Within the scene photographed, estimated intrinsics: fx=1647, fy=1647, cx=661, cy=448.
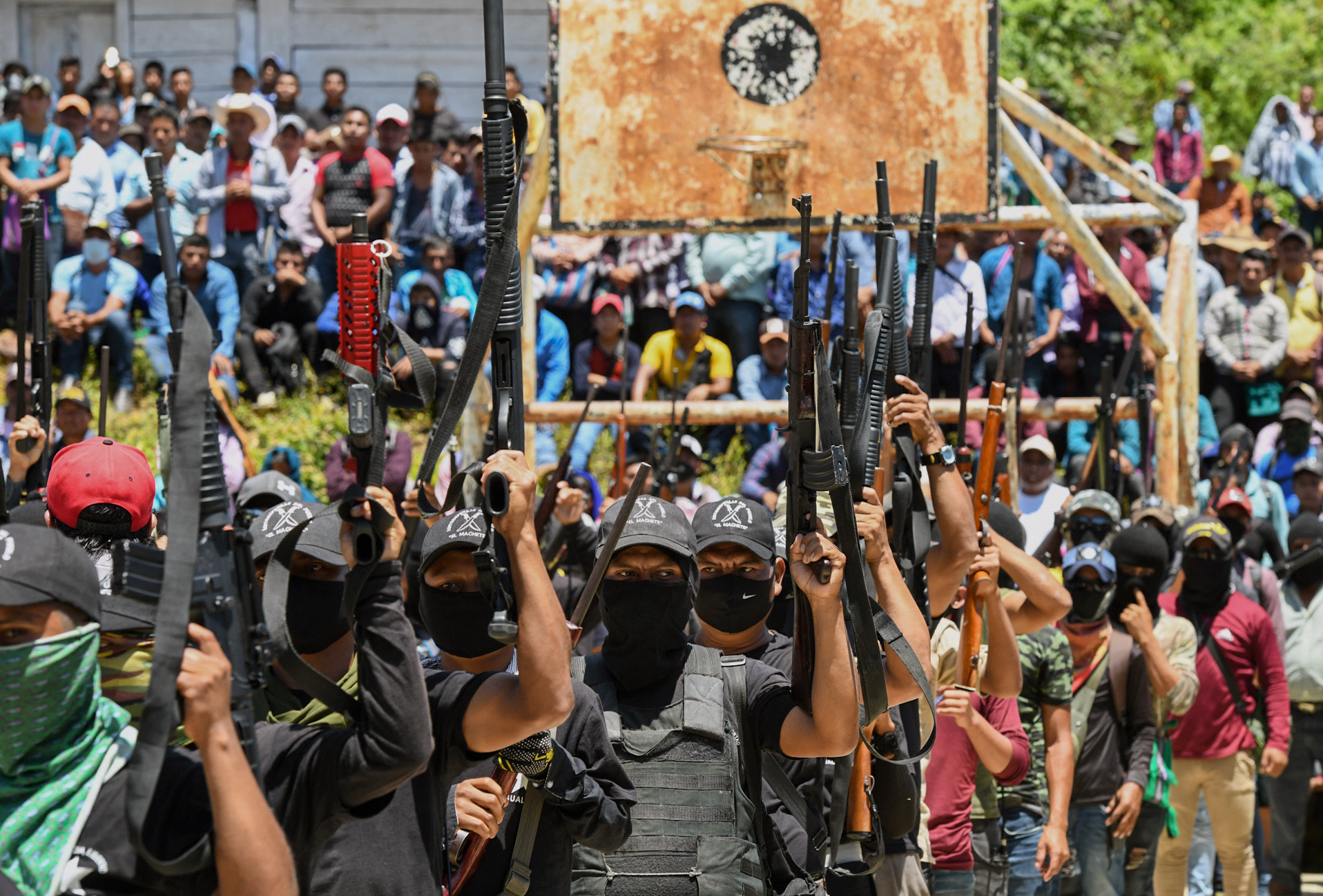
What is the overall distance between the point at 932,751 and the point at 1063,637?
72cm

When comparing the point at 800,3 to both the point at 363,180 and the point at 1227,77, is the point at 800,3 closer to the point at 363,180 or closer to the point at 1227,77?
the point at 363,180

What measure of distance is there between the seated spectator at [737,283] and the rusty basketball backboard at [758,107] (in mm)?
2423

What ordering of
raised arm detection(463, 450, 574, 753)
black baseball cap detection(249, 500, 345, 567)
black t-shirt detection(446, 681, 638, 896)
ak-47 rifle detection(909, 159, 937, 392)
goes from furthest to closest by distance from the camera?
ak-47 rifle detection(909, 159, 937, 392) → black baseball cap detection(249, 500, 345, 567) → black t-shirt detection(446, 681, 638, 896) → raised arm detection(463, 450, 574, 753)

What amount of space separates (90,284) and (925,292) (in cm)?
856

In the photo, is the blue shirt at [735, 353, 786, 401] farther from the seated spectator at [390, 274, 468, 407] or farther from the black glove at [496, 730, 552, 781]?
A: the black glove at [496, 730, 552, 781]

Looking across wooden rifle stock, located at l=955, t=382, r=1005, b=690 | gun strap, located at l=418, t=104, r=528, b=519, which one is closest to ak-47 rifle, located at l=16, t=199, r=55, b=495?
gun strap, located at l=418, t=104, r=528, b=519

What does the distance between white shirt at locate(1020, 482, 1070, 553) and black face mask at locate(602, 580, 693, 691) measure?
4.65 metres

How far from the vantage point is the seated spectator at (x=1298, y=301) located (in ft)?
40.2

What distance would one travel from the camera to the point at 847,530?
3.31m

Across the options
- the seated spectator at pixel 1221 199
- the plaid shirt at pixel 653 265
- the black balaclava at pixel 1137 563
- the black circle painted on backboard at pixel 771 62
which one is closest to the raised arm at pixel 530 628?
the black balaclava at pixel 1137 563

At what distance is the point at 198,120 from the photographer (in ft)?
43.1

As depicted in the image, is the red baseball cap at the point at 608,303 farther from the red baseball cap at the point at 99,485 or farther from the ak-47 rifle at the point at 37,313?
the red baseball cap at the point at 99,485

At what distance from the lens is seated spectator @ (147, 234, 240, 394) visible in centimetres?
1152

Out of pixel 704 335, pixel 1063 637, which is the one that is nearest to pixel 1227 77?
pixel 704 335
